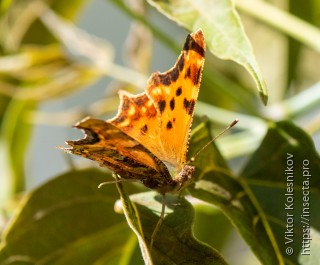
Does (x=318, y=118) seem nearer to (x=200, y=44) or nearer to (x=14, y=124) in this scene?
(x=200, y=44)

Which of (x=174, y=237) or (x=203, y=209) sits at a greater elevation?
(x=174, y=237)

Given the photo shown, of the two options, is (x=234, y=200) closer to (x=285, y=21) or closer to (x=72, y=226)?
(x=72, y=226)

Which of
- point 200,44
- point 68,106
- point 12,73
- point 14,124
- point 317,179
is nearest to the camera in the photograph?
point 200,44

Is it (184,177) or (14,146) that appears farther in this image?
(14,146)

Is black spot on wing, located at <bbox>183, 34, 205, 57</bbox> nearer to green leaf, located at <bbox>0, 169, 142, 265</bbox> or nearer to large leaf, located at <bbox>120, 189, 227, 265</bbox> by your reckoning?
large leaf, located at <bbox>120, 189, 227, 265</bbox>

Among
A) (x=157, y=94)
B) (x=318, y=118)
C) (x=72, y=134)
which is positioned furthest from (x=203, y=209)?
(x=72, y=134)

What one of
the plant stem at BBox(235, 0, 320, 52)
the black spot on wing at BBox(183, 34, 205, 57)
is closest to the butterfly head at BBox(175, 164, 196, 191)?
the black spot on wing at BBox(183, 34, 205, 57)

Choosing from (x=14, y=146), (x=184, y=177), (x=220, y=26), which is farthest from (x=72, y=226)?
(x=14, y=146)
